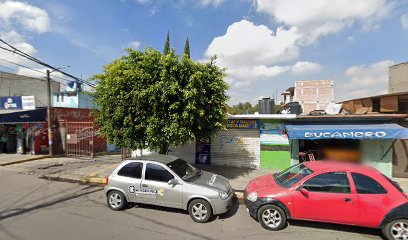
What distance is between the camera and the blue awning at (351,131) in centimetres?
770

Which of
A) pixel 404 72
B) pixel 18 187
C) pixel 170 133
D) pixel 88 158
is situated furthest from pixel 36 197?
pixel 404 72

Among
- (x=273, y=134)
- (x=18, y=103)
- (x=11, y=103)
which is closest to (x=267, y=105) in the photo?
(x=273, y=134)

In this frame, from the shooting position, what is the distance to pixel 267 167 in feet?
32.9

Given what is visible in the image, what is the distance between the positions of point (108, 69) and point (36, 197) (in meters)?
4.72

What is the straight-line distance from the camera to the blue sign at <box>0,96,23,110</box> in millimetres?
15414

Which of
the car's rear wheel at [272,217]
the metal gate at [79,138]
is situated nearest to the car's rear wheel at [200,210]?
the car's rear wheel at [272,217]

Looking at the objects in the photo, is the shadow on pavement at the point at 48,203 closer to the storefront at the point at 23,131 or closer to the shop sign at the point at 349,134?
the shop sign at the point at 349,134

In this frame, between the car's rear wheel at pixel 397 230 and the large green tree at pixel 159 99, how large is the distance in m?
5.00

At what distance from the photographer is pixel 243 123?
10.2 meters

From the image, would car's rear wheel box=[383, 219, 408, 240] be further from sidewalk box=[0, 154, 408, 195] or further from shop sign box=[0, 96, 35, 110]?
shop sign box=[0, 96, 35, 110]

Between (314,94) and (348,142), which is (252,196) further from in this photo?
(314,94)

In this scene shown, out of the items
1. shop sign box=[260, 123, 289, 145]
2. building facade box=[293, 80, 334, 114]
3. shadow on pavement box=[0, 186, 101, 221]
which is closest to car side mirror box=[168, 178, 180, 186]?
shadow on pavement box=[0, 186, 101, 221]

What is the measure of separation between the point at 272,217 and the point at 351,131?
5.36 m

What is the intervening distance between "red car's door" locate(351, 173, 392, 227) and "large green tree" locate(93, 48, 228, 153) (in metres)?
4.36
